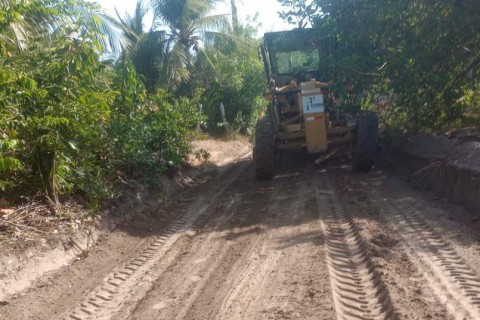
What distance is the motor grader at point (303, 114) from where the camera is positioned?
10.2 metres

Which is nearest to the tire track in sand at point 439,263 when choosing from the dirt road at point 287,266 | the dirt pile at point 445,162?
the dirt road at point 287,266

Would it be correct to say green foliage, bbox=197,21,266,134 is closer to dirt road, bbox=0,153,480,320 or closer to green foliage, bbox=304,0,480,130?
green foliage, bbox=304,0,480,130

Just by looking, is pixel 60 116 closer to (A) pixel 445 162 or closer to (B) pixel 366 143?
(B) pixel 366 143

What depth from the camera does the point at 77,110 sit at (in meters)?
7.01

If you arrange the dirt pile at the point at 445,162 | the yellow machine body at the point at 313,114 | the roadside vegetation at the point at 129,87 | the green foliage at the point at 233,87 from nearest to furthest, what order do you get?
the roadside vegetation at the point at 129,87, the dirt pile at the point at 445,162, the yellow machine body at the point at 313,114, the green foliage at the point at 233,87

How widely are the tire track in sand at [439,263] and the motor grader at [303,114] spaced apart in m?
3.29

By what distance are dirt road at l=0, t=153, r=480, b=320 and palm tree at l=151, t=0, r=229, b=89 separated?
15.8 metres

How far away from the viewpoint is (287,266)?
5207 millimetres

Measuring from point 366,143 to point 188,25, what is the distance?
15567 mm

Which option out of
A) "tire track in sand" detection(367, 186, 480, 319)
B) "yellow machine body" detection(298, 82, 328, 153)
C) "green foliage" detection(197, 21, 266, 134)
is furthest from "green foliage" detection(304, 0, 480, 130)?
"green foliage" detection(197, 21, 266, 134)

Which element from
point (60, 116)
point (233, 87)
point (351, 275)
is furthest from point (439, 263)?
point (233, 87)

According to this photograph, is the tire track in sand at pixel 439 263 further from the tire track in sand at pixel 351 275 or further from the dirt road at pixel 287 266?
the tire track in sand at pixel 351 275

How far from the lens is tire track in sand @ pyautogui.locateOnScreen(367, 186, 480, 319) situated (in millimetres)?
3935

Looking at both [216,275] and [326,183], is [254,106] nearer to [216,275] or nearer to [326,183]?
[326,183]
